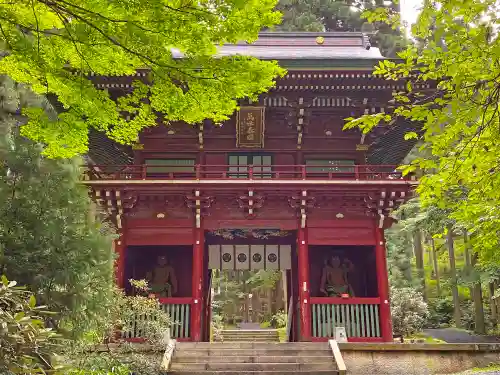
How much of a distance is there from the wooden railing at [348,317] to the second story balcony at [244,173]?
3480mm

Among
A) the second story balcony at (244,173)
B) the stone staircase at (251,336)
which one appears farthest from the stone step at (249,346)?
the stone staircase at (251,336)

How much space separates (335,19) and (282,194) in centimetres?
2082

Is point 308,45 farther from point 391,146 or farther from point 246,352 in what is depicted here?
point 246,352

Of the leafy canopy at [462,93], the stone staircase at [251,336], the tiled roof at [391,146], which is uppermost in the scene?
the tiled roof at [391,146]

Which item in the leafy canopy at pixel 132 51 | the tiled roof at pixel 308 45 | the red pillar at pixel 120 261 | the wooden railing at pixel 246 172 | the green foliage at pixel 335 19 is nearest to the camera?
the leafy canopy at pixel 132 51

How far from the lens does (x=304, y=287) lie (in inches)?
510

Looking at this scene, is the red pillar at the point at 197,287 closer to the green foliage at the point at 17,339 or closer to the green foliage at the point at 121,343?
the green foliage at the point at 121,343

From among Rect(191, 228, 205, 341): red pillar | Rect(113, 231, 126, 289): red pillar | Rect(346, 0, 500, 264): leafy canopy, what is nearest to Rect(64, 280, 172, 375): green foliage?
Rect(191, 228, 205, 341): red pillar

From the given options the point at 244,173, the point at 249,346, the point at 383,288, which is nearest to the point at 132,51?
the point at 249,346

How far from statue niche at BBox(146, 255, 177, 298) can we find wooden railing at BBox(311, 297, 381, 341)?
4576mm

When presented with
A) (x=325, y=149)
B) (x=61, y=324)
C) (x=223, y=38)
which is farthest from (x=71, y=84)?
(x=325, y=149)

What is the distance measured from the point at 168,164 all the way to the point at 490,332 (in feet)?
63.7

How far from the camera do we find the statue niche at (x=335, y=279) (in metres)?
14.1

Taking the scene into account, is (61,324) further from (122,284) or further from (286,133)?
(286,133)
